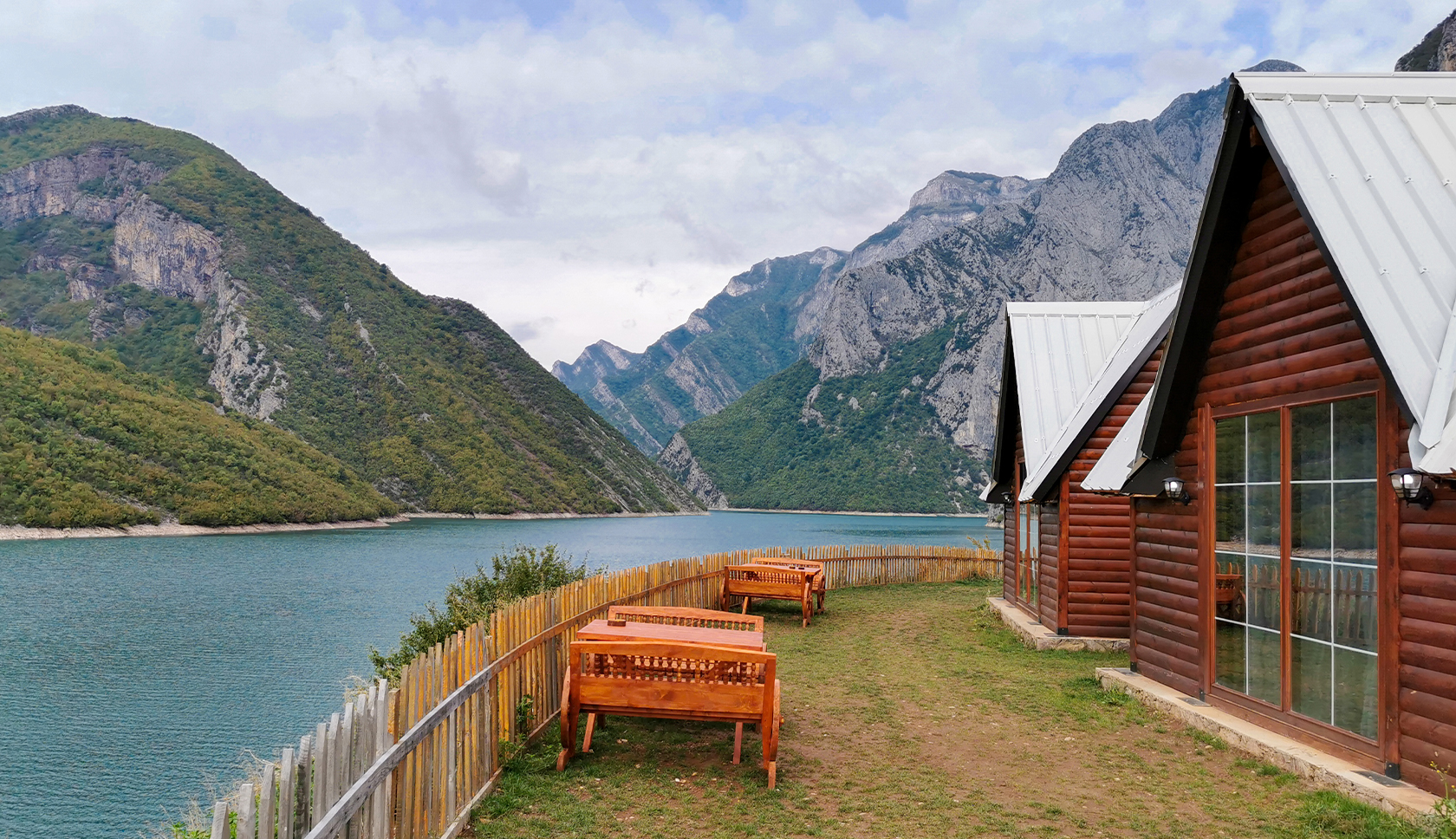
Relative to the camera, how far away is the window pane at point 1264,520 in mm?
7855

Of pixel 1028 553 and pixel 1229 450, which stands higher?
pixel 1229 450

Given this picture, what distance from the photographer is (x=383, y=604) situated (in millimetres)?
29094

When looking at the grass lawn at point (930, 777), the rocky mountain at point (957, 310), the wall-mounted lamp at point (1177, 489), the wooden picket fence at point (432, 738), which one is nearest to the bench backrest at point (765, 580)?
the grass lawn at point (930, 777)

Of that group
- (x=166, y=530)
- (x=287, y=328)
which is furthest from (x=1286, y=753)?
(x=287, y=328)

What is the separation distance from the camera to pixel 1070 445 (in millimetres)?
13859

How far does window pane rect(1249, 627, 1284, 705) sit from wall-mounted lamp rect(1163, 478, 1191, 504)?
5.09 ft

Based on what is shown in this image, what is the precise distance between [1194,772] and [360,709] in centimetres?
628

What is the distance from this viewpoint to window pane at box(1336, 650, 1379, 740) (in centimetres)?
655

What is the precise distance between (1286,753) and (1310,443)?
2.39 metres

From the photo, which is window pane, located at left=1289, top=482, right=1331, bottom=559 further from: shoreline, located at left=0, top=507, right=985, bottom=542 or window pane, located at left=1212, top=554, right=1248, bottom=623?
shoreline, located at left=0, top=507, right=985, bottom=542

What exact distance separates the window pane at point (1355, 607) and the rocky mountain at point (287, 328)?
96957 millimetres

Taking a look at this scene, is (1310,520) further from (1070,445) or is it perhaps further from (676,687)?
(1070,445)

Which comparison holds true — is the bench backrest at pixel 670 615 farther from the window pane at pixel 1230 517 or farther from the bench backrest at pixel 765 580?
the bench backrest at pixel 765 580

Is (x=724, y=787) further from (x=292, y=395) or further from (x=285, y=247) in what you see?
(x=285, y=247)
